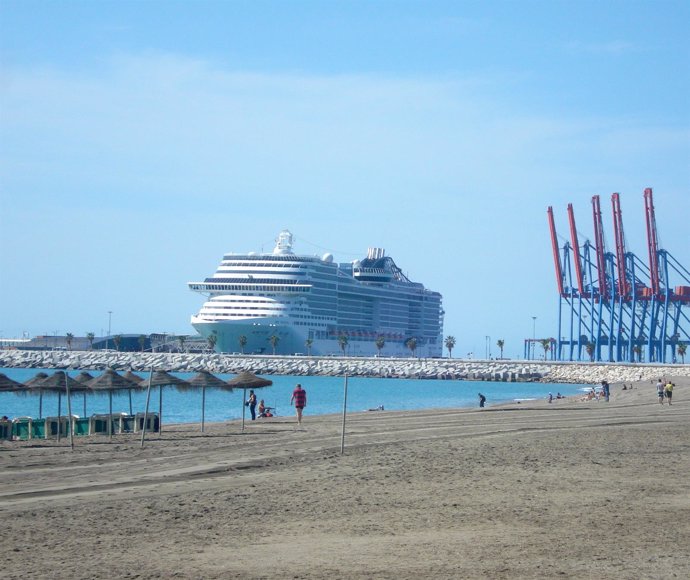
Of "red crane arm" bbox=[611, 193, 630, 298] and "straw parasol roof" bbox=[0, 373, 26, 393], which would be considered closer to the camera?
"straw parasol roof" bbox=[0, 373, 26, 393]

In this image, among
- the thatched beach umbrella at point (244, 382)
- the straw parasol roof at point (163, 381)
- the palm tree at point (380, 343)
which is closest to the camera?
the straw parasol roof at point (163, 381)

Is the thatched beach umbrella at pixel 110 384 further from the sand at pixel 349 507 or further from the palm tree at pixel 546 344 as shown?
the palm tree at pixel 546 344

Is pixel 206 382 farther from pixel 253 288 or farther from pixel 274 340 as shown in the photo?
pixel 274 340

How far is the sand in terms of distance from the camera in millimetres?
9281

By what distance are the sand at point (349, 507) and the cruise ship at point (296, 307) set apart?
254 feet

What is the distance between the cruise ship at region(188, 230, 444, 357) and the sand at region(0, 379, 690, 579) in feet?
254

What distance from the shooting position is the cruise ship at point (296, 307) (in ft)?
323

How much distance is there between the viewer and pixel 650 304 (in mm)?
103688

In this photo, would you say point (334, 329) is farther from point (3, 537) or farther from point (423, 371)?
point (3, 537)

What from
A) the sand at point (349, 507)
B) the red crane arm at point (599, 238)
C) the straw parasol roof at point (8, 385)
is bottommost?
the sand at point (349, 507)

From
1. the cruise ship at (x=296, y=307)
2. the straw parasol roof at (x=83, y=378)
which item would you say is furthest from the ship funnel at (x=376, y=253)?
the straw parasol roof at (x=83, y=378)

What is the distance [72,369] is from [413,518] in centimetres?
9999

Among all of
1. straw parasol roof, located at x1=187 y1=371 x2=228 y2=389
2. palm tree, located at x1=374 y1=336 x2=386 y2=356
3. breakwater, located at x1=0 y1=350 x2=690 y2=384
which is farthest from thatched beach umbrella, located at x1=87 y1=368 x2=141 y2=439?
palm tree, located at x1=374 y1=336 x2=386 y2=356

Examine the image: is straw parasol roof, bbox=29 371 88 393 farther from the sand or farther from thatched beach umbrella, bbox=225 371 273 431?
thatched beach umbrella, bbox=225 371 273 431
